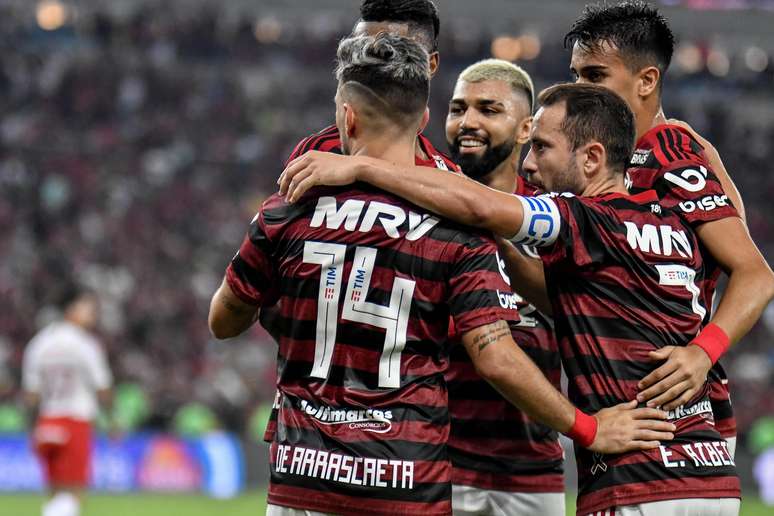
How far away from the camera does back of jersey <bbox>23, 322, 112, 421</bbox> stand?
10.1m

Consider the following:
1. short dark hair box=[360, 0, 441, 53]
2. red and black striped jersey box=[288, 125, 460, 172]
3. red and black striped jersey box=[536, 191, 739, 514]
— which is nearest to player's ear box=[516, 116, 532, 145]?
short dark hair box=[360, 0, 441, 53]

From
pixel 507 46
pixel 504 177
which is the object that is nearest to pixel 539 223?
pixel 504 177

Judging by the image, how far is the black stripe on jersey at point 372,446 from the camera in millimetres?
Answer: 3369

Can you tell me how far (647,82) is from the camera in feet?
13.7

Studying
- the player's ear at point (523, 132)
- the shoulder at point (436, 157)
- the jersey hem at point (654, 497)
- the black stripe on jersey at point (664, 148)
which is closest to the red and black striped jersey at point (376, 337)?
the jersey hem at point (654, 497)

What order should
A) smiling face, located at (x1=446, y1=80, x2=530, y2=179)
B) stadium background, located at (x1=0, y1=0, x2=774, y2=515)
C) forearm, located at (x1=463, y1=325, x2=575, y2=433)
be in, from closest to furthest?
forearm, located at (x1=463, y1=325, x2=575, y2=433) → smiling face, located at (x1=446, y1=80, x2=530, y2=179) → stadium background, located at (x1=0, y1=0, x2=774, y2=515)

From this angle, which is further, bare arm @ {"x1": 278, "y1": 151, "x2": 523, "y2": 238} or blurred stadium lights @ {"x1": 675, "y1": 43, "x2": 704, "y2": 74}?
blurred stadium lights @ {"x1": 675, "y1": 43, "x2": 704, "y2": 74}

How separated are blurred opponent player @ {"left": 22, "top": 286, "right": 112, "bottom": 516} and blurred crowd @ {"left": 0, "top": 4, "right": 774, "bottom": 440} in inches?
200

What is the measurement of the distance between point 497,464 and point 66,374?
6.72m

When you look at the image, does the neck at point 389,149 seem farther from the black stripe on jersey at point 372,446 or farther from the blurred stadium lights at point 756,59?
the blurred stadium lights at point 756,59

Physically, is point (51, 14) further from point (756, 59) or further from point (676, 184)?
point (676, 184)

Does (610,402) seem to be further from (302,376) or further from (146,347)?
(146,347)

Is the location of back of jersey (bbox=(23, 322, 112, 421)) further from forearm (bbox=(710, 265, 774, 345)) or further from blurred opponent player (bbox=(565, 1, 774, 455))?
forearm (bbox=(710, 265, 774, 345))

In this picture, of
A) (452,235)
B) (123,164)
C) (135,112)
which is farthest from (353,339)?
(135,112)
